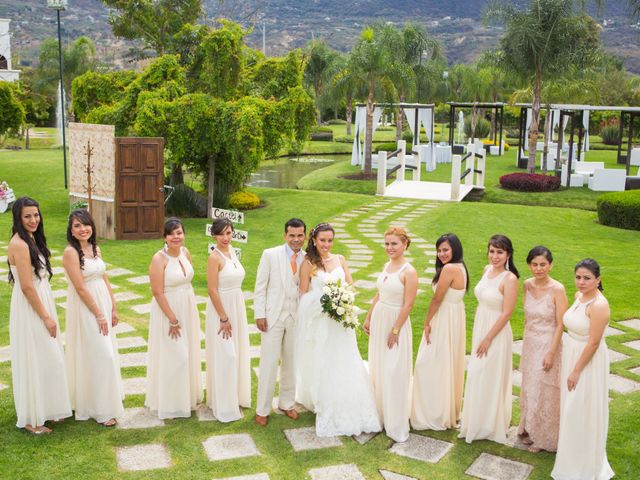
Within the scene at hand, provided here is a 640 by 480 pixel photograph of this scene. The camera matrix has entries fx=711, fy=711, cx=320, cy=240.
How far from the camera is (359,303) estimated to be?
9.61m

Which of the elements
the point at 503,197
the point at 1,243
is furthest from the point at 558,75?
the point at 1,243

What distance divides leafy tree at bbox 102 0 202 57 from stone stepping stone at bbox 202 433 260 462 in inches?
565

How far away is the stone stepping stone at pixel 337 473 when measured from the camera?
199 inches

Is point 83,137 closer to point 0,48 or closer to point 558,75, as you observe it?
point 558,75

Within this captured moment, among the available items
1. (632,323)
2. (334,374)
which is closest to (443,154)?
(632,323)

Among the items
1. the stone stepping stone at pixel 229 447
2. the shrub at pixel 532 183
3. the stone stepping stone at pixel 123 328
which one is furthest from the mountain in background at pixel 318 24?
the stone stepping stone at pixel 229 447

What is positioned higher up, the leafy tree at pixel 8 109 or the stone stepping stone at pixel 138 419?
the leafy tree at pixel 8 109

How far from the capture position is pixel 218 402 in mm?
5992

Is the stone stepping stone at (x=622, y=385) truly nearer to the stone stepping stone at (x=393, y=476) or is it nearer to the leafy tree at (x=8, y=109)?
the stone stepping stone at (x=393, y=476)

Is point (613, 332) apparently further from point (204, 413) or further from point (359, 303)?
point (204, 413)

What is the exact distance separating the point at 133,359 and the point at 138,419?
1.52m

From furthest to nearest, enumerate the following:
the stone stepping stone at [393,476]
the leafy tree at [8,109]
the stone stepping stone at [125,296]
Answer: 1. the leafy tree at [8,109]
2. the stone stepping stone at [125,296]
3. the stone stepping stone at [393,476]

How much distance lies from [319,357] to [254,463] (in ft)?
3.38

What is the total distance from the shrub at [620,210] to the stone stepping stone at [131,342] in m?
11.9
